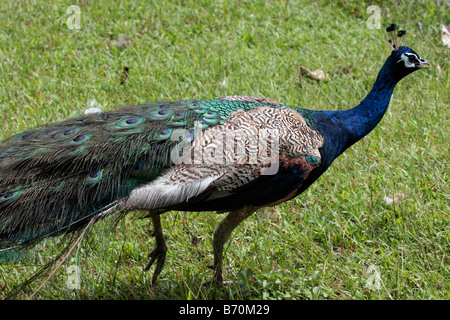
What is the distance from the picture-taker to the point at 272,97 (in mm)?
5590

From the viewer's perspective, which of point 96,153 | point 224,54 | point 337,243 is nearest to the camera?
point 96,153

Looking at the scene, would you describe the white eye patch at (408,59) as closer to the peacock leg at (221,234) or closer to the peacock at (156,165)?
the peacock at (156,165)

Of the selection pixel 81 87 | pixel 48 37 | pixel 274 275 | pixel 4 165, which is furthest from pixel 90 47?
pixel 274 275

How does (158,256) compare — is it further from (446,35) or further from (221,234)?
(446,35)

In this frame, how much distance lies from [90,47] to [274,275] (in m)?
4.36

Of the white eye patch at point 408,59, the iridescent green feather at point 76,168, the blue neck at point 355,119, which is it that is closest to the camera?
the iridescent green feather at point 76,168

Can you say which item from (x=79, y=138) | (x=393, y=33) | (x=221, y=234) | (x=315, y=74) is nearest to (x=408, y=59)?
(x=393, y=33)

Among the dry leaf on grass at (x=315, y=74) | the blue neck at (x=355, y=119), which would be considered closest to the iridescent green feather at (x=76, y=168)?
the blue neck at (x=355, y=119)

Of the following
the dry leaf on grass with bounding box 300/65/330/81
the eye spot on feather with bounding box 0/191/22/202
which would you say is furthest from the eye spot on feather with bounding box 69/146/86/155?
the dry leaf on grass with bounding box 300/65/330/81

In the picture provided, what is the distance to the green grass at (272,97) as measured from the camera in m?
3.53

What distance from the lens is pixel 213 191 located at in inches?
122

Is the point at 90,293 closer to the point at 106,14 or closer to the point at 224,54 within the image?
the point at 224,54

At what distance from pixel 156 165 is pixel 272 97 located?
278 cm
